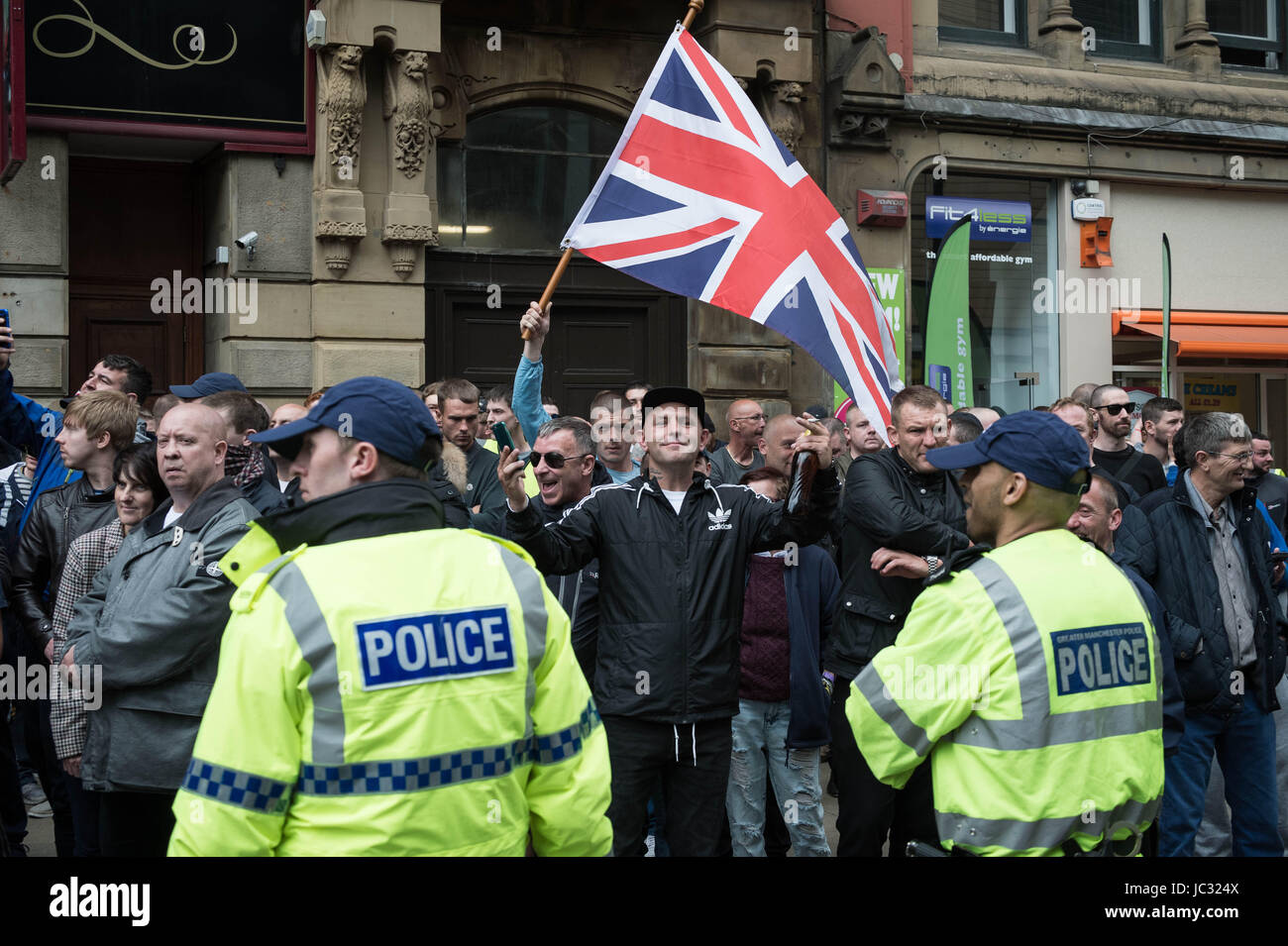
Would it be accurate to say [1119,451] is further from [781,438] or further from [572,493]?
[572,493]

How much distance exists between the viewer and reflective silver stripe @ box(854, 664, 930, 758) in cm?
314

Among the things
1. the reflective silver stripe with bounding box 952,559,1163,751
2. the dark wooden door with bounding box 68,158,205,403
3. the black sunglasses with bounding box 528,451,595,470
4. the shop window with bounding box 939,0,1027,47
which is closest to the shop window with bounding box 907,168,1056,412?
the shop window with bounding box 939,0,1027,47

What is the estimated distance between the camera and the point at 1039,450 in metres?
3.29

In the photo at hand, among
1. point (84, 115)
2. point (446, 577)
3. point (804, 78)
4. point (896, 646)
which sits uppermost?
point (804, 78)

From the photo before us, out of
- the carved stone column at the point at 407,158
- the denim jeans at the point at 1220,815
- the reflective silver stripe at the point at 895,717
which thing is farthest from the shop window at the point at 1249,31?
the reflective silver stripe at the point at 895,717

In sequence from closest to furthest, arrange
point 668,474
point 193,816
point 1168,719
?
→ 1. point 193,816
2. point 668,474
3. point 1168,719

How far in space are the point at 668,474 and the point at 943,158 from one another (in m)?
9.32

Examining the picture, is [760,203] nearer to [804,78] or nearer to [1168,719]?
[1168,719]

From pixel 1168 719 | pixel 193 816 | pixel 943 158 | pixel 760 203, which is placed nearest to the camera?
pixel 193 816

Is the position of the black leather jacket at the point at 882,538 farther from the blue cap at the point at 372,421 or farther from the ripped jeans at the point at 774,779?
the blue cap at the point at 372,421

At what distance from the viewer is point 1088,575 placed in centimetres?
322

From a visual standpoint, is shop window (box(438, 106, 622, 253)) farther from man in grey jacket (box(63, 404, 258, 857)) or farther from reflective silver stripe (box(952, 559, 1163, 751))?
reflective silver stripe (box(952, 559, 1163, 751))

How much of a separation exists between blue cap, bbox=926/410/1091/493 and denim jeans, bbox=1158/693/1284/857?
3030 millimetres
